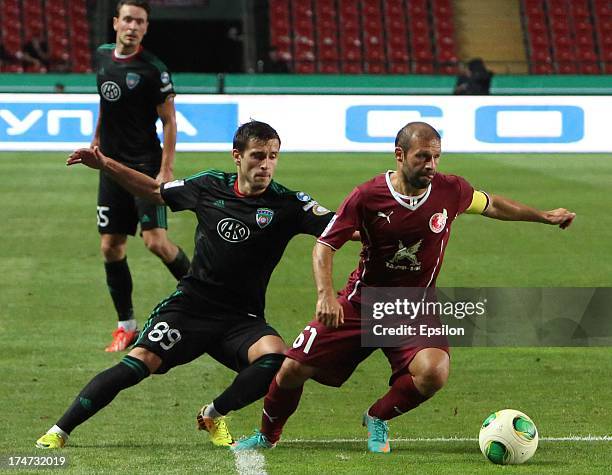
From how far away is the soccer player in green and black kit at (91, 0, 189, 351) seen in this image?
8.90m

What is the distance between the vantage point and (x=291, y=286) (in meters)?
11.6

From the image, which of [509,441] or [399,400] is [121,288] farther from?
[509,441]

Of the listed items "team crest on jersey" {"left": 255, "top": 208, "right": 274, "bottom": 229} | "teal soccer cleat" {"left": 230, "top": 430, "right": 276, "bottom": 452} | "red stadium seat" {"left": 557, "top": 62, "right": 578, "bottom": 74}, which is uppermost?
"red stadium seat" {"left": 557, "top": 62, "right": 578, "bottom": 74}

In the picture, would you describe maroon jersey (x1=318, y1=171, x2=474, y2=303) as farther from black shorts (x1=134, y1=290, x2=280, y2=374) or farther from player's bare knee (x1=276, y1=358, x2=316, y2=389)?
black shorts (x1=134, y1=290, x2=280, y2=374)

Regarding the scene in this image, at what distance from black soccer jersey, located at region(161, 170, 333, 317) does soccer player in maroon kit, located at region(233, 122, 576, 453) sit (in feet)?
1.18

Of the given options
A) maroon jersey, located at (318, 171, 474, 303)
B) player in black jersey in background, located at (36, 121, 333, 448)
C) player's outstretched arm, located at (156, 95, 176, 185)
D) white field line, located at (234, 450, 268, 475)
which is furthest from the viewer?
player's outstretched arm, located at (156, 95, 176, 185)

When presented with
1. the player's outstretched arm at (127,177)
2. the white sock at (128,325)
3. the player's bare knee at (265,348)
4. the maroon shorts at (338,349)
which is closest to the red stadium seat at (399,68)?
the white sock at (128,325)

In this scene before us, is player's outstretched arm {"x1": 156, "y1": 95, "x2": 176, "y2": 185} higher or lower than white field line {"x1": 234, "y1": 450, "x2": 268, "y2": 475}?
higher

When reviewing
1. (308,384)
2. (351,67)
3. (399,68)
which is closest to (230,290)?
(308,384)

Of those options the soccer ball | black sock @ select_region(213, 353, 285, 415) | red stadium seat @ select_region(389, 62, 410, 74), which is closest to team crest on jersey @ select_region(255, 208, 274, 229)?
black sock @ select_region(213, 353, 285, 415)

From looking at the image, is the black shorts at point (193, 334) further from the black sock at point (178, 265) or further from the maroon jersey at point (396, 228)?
the black sock at point (178, 265)

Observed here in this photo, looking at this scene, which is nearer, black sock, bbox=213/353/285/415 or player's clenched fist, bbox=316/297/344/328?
player's clenched fist, bbox=316/297/344/328

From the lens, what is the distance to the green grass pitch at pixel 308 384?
5922mm

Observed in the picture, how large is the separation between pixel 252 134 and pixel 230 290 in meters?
0.78
